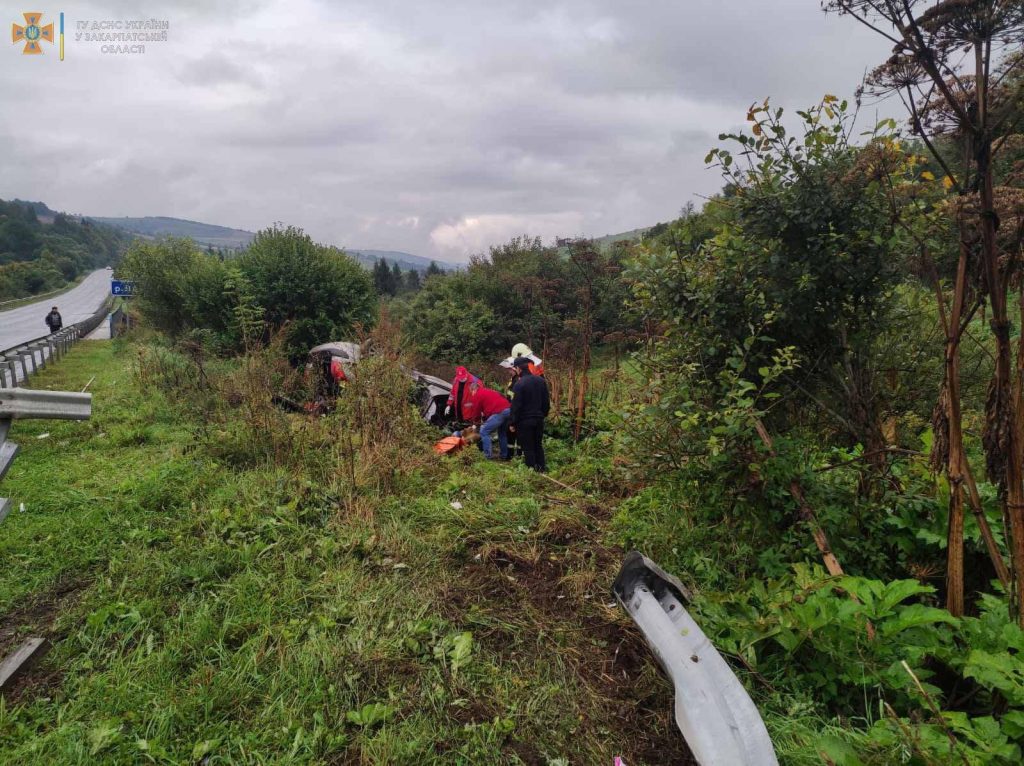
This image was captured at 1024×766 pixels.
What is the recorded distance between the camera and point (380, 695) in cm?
267

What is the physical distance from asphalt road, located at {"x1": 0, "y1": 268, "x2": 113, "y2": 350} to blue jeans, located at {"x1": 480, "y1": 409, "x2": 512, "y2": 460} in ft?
71.1

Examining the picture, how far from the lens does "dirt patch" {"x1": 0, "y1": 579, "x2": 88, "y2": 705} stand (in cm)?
275

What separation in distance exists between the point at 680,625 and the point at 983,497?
6.12ft

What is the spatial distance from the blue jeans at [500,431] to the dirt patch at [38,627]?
14.8 ft

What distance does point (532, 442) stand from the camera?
22.0 feet

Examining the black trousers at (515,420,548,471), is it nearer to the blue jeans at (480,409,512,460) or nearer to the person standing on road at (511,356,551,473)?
the person standing on road at (511,356,551,473)

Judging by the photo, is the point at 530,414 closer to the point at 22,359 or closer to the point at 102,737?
the point at 102,737

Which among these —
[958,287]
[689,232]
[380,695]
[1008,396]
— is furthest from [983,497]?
[380,695]

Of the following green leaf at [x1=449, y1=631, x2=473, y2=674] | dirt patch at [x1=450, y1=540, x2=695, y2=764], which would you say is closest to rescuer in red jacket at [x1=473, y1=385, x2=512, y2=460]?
dirt patch at [x1=450, y1=540, x2=695, y2=764]

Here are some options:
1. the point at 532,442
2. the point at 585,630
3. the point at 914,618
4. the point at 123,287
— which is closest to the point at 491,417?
the point at 532,442

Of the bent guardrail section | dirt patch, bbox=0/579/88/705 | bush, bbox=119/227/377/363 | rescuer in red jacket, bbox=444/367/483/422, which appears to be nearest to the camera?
the bent guardrail section

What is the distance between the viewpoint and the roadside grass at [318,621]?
243 centimetres

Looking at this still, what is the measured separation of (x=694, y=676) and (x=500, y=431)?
5.20 m

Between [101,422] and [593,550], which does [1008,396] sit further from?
[101,422]
